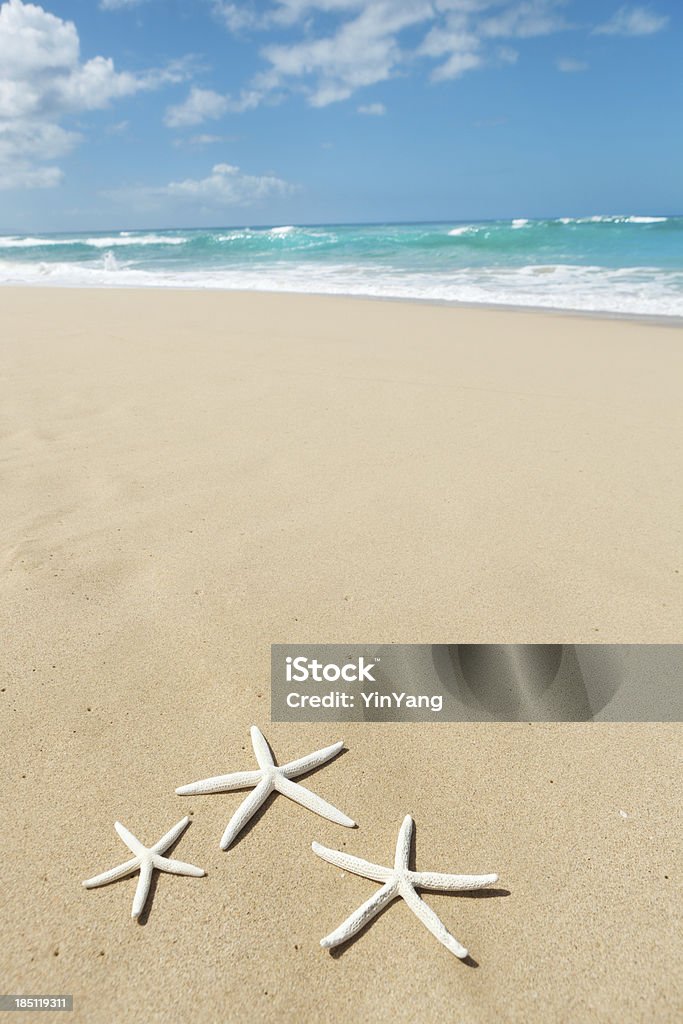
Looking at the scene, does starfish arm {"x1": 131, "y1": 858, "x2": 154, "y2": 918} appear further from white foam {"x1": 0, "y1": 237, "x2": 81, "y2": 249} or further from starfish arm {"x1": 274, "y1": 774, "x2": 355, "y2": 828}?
white foam {"x1": 0, "y1": 237, "x2": 81, "y2": 249}

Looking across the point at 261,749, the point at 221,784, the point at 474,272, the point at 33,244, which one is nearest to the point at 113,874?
the point at 221,784

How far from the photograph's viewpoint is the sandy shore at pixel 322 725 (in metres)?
1.40

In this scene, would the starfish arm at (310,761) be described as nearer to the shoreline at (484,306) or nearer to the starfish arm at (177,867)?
the starfish arm at (177,867)

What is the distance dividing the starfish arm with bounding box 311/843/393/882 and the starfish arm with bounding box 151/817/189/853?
0.33m

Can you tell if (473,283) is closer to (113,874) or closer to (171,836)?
(171,836)

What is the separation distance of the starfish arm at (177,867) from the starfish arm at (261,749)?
1.00ft

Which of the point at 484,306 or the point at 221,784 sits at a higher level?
the point at 484,306

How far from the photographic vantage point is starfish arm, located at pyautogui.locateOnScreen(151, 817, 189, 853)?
157cm

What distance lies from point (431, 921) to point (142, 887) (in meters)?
0.64

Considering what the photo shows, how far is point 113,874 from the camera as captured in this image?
152 cm

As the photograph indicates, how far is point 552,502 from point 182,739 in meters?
2.06

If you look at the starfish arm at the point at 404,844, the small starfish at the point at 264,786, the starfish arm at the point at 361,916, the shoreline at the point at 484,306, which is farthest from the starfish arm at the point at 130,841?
the shoreline at the point at 484,306

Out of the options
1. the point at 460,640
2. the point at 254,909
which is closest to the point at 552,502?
the point at 460,640

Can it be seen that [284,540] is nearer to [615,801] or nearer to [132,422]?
[615,801]
